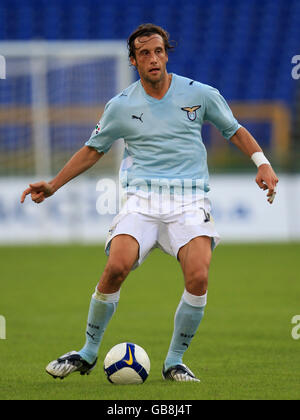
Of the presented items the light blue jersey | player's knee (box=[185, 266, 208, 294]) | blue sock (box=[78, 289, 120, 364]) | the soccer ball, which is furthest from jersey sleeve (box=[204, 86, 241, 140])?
the soccer ball

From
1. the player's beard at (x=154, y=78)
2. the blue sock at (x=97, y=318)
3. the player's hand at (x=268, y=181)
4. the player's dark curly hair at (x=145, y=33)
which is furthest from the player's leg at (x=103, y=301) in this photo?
the player's dark curly hair at (x=145, y=33)

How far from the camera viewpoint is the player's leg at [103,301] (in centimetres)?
512

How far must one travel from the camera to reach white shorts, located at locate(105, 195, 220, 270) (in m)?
5.25

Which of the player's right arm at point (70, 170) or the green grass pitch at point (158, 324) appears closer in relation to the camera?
the green grass pitch at point (158, 324)

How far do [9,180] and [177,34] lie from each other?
722cm

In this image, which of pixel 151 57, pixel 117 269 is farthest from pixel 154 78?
pixel 117 269

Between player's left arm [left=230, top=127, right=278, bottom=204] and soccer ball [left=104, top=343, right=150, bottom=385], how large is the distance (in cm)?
125

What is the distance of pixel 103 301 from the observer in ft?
17.3

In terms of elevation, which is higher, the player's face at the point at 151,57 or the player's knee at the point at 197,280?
the player's face at the point at 151,57

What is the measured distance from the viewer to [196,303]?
5285mm

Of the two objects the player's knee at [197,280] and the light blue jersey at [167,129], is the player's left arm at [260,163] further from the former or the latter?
the player's knee at [197,280]

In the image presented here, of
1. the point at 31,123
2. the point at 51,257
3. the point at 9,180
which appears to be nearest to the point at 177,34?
the point at 31,123

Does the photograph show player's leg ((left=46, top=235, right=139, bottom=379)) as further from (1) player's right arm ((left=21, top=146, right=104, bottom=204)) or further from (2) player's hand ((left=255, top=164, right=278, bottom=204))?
(2) player's hand ((left=255, top=164, right=278, bottom=204))

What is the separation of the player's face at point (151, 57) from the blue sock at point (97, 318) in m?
1.36
